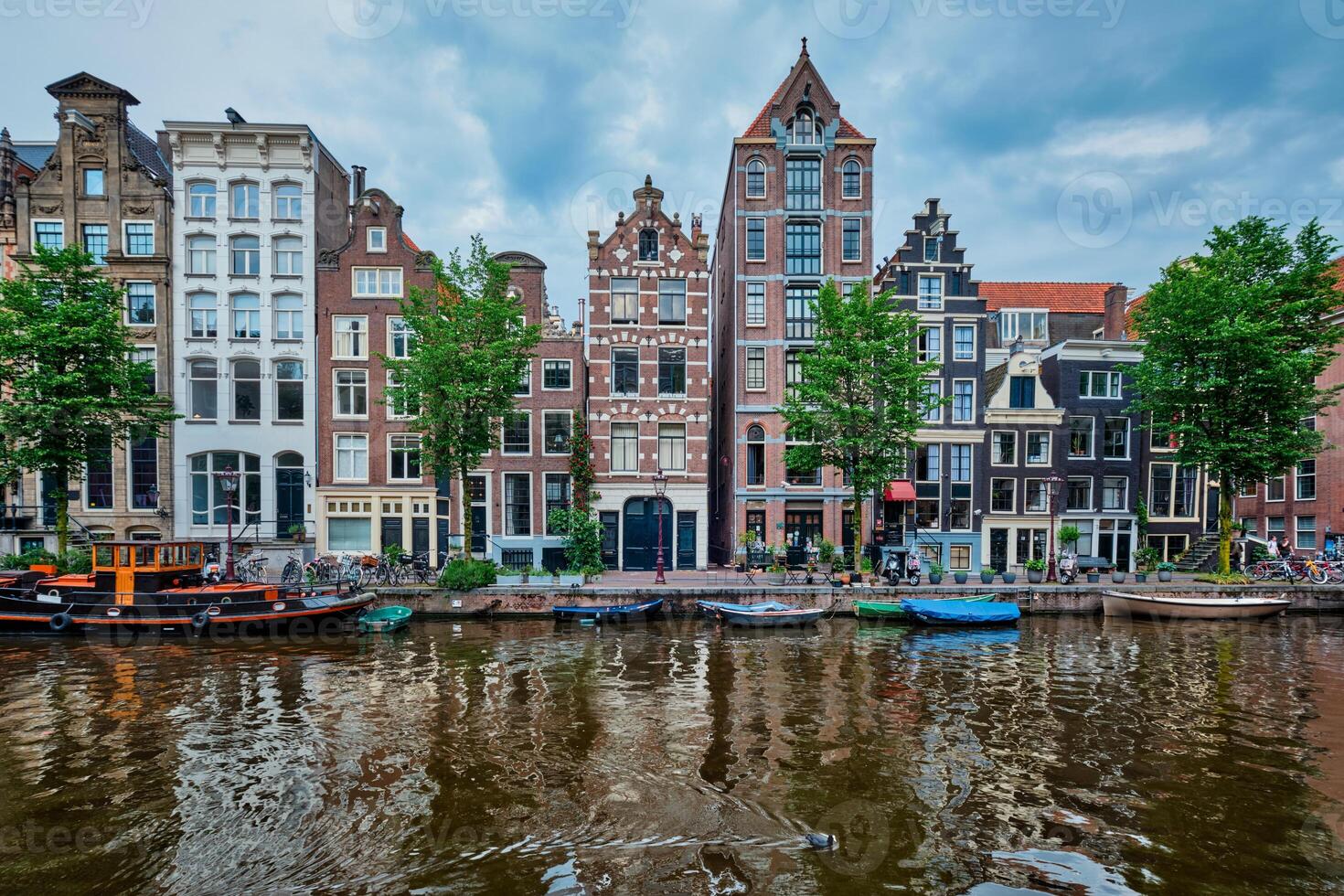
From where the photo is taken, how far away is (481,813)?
1038 cm

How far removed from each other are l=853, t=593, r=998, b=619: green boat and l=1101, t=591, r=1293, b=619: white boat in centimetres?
601

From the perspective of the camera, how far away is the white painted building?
34.3 metres

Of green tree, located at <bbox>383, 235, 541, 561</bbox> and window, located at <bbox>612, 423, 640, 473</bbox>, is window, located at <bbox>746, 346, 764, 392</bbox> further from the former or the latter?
green tree, located at <bbox>383, 235, 541, 561</bbox>

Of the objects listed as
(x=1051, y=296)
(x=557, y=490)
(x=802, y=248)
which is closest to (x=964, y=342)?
(x=802, y=248)

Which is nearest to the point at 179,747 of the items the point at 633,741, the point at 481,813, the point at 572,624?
the point at 481,813

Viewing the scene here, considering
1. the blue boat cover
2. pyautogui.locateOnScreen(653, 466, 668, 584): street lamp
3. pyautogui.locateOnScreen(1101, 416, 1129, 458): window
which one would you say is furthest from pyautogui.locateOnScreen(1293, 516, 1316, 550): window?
pyautogui.locateOnScreen(653, 466, 668, 584): street lamp

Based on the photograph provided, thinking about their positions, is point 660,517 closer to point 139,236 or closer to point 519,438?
point 519,438

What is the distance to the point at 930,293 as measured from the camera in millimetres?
35938

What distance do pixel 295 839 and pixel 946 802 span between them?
33.7 ft

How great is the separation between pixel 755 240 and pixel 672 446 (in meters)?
12.6

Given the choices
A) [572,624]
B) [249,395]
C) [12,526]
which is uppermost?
[249,395]

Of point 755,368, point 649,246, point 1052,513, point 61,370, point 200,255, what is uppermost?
point 649,246

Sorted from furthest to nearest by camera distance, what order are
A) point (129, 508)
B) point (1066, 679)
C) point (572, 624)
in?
point (129, 508)
point (572, 624)
point (1066, 679)

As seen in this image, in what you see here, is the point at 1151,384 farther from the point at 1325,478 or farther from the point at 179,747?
the point at 179,747
